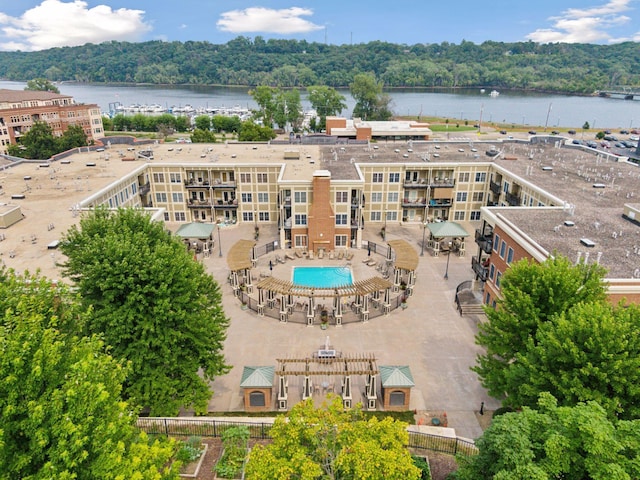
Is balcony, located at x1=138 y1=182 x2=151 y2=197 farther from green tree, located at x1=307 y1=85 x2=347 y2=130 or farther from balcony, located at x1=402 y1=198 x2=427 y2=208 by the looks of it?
green tree, located at x1=307 y1=85 x2=347 y2=130

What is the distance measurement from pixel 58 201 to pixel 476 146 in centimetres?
5747

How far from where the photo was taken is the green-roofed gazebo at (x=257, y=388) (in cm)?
2714

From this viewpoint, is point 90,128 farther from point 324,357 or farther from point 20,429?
point 20,429

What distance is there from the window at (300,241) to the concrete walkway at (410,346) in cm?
719

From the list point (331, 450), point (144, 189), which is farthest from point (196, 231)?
point (331, 450)

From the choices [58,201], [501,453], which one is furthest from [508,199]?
[58,201]

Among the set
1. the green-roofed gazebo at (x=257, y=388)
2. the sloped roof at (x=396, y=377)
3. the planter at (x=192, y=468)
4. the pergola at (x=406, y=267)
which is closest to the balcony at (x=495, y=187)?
the pergola at (x=406, y=267)

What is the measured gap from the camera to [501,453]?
14758mm

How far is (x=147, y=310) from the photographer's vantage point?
22.7 m

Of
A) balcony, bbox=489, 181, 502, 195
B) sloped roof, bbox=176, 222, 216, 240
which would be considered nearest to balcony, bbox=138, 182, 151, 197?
sloped roof, bbox=176, 222, 216, 240

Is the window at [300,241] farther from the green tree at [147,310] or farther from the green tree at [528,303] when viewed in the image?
the green tree at [528,303]

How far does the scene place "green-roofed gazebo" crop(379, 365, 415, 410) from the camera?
27.0 metres

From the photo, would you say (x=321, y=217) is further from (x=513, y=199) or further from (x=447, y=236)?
(x=513, y=199)

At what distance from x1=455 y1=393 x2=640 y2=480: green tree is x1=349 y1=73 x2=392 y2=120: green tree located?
126 m
